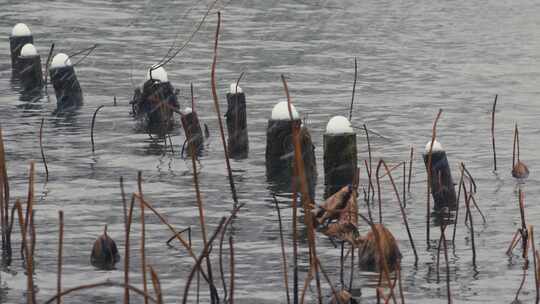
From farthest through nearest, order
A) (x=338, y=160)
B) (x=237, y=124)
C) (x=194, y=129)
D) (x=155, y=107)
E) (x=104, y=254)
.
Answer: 1. (x=155, y=107)
2. (x=194, y=129)
3. (x=237, y=124)
4. (x=338, y=160)
5. (x=104, y=254)

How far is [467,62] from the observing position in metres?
30.9

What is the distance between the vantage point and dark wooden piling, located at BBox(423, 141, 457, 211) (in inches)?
639

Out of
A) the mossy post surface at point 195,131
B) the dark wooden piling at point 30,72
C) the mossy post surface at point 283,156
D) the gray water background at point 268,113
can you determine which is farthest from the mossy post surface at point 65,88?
the mossy post surface at point 283,156

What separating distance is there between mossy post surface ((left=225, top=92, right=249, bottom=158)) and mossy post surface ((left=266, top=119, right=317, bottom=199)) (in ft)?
4.83

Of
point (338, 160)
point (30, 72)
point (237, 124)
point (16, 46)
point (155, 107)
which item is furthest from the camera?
point (16, 46)

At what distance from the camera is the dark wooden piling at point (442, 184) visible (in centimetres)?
1622

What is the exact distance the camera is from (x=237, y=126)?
64.7ft

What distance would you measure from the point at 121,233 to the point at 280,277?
8.01ft

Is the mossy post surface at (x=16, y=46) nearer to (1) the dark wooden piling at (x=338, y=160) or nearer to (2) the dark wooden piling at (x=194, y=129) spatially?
(2) the dark wooden piling at (x=194, y=129)

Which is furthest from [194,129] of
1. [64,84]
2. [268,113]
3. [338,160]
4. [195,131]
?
[64,84]

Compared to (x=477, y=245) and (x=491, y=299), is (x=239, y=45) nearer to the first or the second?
(x=477, y=245)

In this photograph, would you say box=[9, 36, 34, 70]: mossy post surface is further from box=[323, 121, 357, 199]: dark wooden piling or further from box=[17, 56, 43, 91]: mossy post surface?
box=[323, 121, 357, 199]: dark wooden piling

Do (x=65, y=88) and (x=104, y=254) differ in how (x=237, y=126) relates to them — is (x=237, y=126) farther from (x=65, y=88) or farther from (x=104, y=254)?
(x=104, y=254)

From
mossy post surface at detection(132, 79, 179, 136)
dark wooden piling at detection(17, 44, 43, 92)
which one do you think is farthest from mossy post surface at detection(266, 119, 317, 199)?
dark wooden piling at detection(17, 44, 43, 92)
